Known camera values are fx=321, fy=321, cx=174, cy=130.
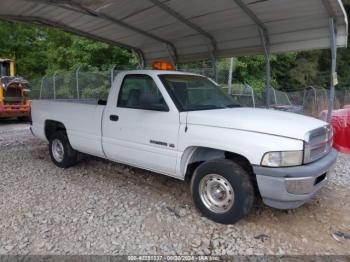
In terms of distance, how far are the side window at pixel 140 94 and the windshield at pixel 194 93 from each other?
0.63ft

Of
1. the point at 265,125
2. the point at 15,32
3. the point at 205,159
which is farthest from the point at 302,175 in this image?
the point at 15,32

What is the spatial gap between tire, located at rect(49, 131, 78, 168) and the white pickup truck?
372 millimetres

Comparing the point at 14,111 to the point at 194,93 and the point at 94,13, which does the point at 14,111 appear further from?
the point at 194,93

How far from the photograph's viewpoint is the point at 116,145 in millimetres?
5223

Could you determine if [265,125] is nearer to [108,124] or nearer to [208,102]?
[208,102]

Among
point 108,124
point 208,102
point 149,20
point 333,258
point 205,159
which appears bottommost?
point 333,258

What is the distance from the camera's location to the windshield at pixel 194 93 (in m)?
4.74

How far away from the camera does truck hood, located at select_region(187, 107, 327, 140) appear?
12.3 ft

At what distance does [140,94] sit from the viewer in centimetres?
505

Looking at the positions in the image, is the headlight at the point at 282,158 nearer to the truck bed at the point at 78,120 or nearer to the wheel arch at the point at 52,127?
the truck bed at the point at 78,120

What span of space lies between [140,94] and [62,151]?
242 centimetres

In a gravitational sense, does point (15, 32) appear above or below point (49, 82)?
above

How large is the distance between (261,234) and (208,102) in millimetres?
2115

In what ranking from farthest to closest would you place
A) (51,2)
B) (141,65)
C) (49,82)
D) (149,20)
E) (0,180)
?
(49,82) < (141,65) < (149,20) < (51,2) < (0,180)
